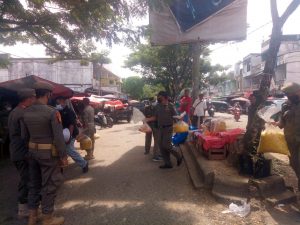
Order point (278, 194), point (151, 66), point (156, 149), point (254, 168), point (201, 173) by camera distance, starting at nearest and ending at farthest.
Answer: point (278, 194) < point (254, 168) < point (201, 173) < point (156, 149) < point (151, 66)

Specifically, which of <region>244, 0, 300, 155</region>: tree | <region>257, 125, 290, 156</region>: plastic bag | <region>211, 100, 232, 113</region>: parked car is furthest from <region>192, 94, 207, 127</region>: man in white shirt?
<region>211, 100, 232, 113</region>: parked car

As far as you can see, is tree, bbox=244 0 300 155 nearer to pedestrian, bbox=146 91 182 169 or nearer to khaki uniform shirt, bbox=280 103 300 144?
khaki uniform shirt, bbox=280 103 300 144

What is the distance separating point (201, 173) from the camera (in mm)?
6344

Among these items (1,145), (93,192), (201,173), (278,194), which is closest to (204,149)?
(201,173)

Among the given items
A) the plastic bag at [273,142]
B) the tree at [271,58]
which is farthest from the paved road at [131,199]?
the tree at [271,58]

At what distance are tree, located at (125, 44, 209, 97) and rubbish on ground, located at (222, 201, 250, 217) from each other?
55.8 feet

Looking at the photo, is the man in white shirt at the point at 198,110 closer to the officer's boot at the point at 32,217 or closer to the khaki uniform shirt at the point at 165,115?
the khaki uniform shirt at the point at 165,115

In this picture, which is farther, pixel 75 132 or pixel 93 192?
pixel 75 132

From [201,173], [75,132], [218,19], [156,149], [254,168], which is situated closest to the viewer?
[254,168]

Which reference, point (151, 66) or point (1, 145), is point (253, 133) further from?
point (151, 66)

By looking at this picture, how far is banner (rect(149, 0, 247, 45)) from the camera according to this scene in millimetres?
8945

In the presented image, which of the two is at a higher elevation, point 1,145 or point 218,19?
point 218,19

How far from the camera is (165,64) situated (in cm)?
2306

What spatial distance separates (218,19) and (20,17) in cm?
554
